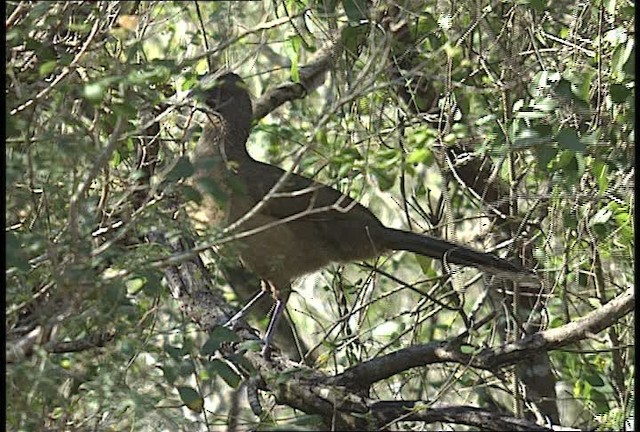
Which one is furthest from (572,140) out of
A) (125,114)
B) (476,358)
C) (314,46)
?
(314,46)

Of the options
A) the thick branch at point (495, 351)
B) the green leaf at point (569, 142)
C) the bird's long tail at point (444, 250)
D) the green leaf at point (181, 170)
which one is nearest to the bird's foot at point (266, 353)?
the thick branch at point (495, 351)

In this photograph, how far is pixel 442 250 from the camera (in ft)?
14.3

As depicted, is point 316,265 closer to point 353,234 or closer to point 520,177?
point 353,234

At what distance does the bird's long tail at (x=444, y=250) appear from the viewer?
164 inches

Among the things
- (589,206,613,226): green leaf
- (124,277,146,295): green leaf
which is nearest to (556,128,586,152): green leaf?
(589,206,613,226): green leaf

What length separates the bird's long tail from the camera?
13.6 feet

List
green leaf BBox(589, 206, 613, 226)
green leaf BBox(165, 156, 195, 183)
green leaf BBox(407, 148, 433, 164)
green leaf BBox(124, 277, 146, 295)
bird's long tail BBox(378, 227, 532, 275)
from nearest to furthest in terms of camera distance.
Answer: green leaf BBox(165, 156, 195, 183), green leaf BBox(124, 277, 146, 295), green leaf BBox(589, 206, 613, 226), bird's long tail BBox(378, 227, 532, 275), green leaf BBox(407, 148, 433, 164)

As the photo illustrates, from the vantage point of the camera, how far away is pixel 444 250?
4348 mm

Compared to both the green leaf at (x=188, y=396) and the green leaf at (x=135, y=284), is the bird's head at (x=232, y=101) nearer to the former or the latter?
the green leaf at (x=135, y=284)

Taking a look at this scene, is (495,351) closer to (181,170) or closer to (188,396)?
(188,396)

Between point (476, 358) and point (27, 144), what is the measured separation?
1.69 metres

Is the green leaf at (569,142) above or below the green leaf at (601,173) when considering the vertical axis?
below

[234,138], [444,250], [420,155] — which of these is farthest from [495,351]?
[234,138]

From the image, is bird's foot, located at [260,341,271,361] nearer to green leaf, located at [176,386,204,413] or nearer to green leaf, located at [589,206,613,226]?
green leaf, located at [589,206,613,226]
